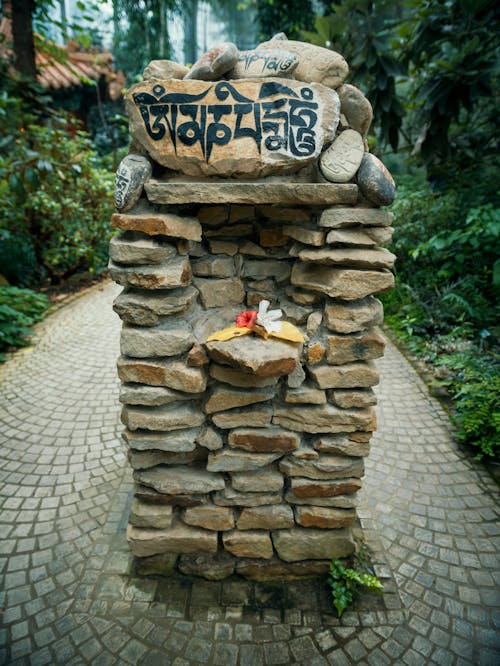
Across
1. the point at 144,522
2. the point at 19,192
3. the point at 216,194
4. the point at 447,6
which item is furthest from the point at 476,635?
the point at 447,6

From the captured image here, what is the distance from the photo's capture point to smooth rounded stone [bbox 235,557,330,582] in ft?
6.76

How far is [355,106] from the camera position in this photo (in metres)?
1.67

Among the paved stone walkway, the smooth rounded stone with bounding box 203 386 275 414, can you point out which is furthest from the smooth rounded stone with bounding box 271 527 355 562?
the smooth rounded stone with bounding box 203 386 275 414

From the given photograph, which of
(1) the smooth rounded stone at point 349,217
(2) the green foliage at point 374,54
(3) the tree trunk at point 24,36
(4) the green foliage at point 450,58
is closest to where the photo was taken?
(1) the smooth rounded stone at point 349,217

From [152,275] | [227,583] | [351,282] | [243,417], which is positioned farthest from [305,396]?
[227,583]

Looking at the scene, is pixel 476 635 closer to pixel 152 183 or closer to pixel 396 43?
pixel 152 183

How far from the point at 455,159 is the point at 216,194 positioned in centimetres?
510

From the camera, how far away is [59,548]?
2262 mm

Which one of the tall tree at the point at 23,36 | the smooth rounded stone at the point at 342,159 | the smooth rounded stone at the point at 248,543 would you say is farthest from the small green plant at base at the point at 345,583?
the tall tree at the point at 23,36

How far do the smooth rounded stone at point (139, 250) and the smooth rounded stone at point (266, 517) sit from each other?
1316 millimetres

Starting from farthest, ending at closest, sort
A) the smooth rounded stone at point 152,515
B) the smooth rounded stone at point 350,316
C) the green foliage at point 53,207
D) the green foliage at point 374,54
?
the green foliage at point 53,207 < the green foliage at point 374,54 < the smooth rounded stone at point 152,515 < the smooth rounded stone at point 350,316

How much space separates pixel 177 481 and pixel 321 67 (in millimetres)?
1953

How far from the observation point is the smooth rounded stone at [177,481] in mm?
1933

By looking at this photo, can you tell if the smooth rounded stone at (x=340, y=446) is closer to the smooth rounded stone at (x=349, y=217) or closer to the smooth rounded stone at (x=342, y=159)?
the smooth rounded stone at (x=349, y=217)
